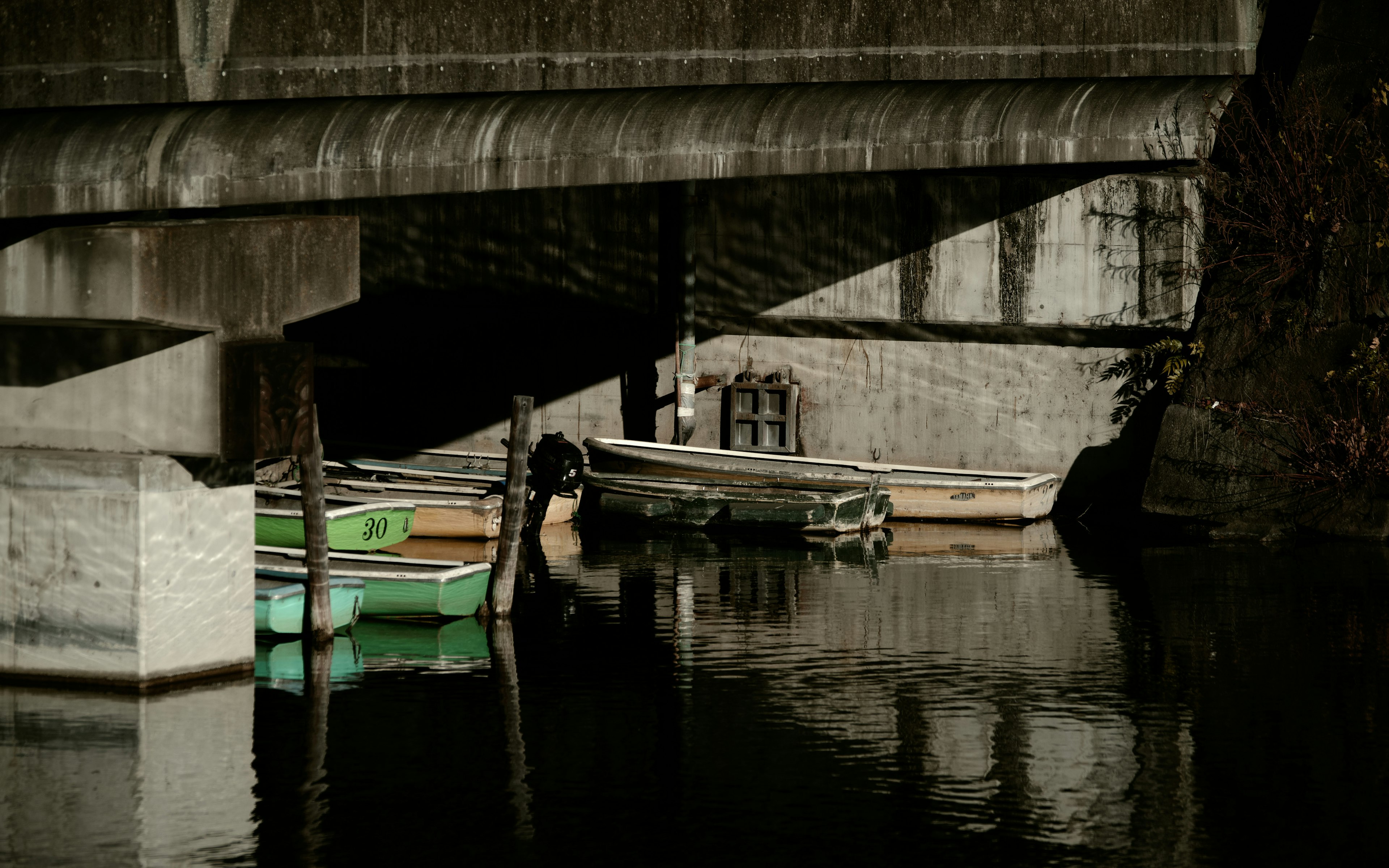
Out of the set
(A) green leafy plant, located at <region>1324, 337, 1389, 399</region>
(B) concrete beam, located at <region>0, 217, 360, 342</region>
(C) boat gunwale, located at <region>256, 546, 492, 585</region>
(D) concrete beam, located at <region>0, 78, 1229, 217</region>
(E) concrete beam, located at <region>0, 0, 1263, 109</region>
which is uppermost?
(E) concrete beam, located at <region>0, 0, 1263, 109</region>

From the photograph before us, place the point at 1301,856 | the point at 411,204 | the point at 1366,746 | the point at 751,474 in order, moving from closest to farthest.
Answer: the point at 1301,856 → the point at 1366,746 → the point at 751,474 → the point at 411,204

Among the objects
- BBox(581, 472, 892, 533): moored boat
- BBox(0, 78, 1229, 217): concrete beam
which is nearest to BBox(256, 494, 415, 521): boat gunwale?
BBox(581, 472, 892, 533): moored boat

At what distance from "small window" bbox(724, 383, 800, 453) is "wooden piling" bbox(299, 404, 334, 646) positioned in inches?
470

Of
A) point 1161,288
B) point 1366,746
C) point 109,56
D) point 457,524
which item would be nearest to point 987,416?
point 1161,288

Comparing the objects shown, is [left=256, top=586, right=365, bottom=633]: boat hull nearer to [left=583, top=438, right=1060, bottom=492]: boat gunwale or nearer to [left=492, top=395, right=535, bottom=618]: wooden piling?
[left=492, top=395, right=535, bottom=618]: wooden piling

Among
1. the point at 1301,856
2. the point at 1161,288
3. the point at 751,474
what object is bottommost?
the point at 1301,856

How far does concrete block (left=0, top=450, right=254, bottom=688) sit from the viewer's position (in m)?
12.9

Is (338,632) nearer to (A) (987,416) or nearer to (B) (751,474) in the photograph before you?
(B) (751,474)

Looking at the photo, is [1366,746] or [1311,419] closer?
[1366,746]

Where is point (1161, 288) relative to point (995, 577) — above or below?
above

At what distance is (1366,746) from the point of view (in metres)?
12.5

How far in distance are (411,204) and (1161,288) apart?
11491 mm

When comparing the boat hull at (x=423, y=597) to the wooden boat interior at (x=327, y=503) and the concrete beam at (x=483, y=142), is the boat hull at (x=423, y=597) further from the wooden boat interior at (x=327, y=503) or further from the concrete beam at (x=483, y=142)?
the concrete beam at (x=483, y=142)

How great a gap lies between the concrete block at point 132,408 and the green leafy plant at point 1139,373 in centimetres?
1619
